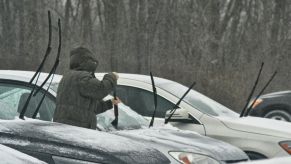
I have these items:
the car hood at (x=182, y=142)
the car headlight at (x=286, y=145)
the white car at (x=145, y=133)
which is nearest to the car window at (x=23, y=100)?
the white car at (x=145, y=133)

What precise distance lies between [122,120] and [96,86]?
23.8 inches

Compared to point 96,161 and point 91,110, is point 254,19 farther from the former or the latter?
point 96,161

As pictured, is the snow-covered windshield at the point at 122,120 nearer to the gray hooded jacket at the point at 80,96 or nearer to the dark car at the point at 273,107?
the gray hooded jacket at the point at 80,96

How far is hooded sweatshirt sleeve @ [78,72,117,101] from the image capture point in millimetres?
7039

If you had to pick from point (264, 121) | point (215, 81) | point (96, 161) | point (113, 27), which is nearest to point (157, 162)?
point (96, 161)

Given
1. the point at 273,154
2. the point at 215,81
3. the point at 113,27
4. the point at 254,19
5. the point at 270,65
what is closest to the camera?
the point at 273,154

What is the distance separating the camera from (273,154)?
8508 mm

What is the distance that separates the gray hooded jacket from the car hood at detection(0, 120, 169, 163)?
191 centimetres

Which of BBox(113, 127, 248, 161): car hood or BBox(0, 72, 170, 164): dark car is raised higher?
BBox(0, 72, 170, 164): dark car

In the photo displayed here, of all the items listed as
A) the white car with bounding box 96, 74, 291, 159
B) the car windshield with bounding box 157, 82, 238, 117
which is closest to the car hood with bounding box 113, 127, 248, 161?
the white car with bounding box 96, 74, 291, 159

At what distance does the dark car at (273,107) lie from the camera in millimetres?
14961

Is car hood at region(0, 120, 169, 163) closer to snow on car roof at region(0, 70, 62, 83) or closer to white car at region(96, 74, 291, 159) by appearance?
snow on car roof at region(0, 70, 62, 83)

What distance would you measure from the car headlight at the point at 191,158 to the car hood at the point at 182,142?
0.24 ft

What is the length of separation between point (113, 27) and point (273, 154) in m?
20.9
